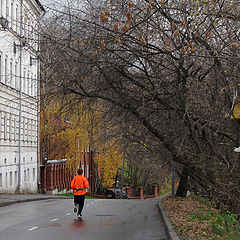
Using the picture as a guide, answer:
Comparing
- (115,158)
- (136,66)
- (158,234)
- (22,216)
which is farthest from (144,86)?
(115,158)

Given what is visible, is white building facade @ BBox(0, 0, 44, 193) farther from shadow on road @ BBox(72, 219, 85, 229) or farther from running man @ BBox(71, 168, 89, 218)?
shadow on road @ BBox(72, 219, 85, 229)

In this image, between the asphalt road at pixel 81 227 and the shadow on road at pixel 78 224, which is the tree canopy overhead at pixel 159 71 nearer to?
the asphalt road at pixel 81 227

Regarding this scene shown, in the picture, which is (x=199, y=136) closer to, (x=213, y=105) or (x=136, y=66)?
(x=213, y=105)

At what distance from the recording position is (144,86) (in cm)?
1811

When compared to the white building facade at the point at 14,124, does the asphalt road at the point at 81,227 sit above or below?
below

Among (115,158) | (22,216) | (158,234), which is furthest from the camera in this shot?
(115,158)

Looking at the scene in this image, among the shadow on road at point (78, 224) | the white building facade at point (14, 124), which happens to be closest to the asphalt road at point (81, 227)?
the shadow on road at point (78, 224)

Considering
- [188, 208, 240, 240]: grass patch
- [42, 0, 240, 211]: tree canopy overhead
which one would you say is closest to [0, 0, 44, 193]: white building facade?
[42, 0, 240, 211]: tree canopy overhead

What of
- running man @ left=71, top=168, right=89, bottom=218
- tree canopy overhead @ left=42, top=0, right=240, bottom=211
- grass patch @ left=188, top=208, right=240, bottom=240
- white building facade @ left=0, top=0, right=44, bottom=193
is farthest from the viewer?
white building facade @ left=0, top=0, right=44, bottom=193

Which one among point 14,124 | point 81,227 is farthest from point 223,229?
point 14,124

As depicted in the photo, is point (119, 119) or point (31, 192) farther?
point (31, 192)

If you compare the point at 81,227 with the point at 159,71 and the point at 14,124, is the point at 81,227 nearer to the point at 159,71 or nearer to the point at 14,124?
the point at 159,71

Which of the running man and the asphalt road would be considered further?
the running man

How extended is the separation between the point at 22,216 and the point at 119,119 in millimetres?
4759
